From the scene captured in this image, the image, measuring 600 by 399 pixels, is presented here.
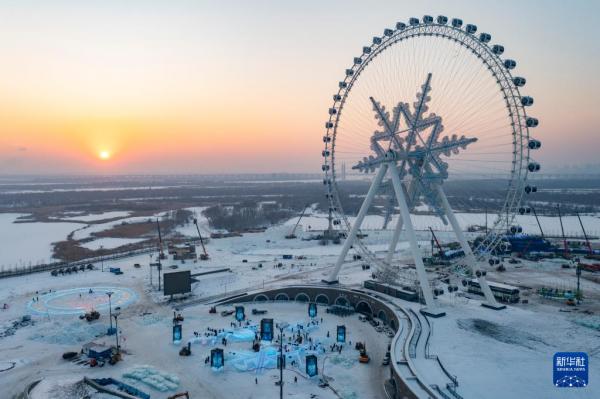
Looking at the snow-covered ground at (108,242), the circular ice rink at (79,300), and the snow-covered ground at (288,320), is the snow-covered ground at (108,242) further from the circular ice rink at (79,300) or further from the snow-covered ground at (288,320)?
the circular ice rink at (79,300)

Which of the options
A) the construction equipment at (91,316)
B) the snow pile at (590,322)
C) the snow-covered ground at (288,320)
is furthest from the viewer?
the construction equipment at (91,316)

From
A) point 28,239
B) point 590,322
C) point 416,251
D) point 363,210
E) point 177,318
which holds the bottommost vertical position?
point 177,318

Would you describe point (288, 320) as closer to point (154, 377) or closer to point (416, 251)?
point (416, 251)

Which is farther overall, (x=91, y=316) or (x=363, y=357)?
(x=91, y=316)

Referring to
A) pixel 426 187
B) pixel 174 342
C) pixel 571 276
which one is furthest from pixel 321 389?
pixel 571 276

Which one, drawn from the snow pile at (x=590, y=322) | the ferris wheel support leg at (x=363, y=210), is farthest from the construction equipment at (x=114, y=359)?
the snow pile at (x=590, y=322)

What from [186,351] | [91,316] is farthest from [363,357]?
[91,316]
